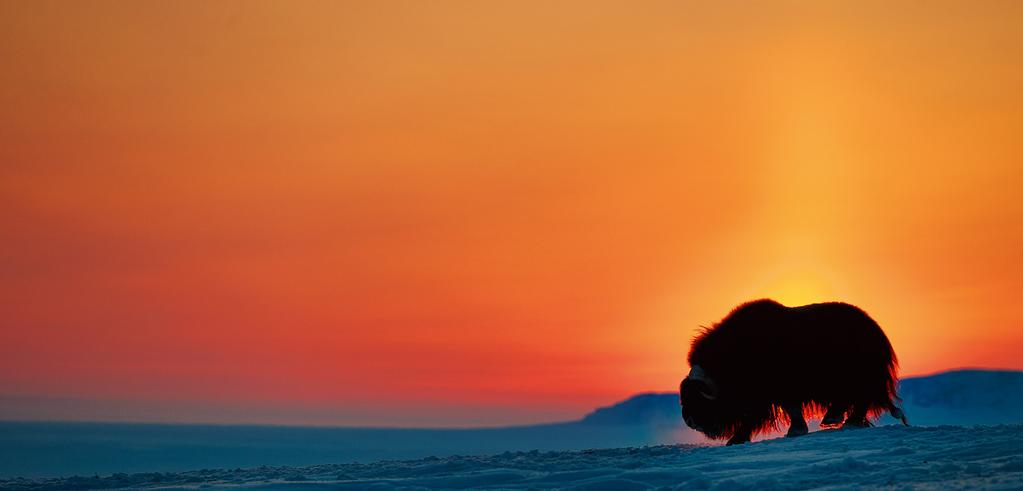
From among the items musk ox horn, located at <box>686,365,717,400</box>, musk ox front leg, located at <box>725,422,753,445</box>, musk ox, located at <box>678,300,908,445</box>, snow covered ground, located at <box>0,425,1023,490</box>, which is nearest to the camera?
snow covered ground, located at <box>0,425,1023,490</box>

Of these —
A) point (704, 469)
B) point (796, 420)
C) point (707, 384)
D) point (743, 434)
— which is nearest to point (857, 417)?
point (796, 420)

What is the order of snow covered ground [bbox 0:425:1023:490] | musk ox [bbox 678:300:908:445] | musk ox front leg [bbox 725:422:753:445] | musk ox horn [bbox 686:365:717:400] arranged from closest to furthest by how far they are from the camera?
snow covered ground [bbox 0:425:1023:490], musk ox [bbox 678:300:908:445], musk ox front leg [bbox 725:422:753:445], musk ox horn [bbox 686:365:717:400]

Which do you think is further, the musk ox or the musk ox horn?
the musk ox horn

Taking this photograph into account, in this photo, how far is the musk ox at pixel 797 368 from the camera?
17.5 metres

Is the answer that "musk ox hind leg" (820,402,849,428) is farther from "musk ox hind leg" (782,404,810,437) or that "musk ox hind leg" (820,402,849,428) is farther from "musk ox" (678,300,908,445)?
"musk ox hind leg" (782,404,810,437)

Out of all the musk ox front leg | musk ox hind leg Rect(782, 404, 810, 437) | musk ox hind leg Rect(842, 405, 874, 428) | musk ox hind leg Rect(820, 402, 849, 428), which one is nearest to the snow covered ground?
the musk ox front leg

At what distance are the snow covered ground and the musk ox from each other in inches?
64.1

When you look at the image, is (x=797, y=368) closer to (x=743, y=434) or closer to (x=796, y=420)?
(x=796, y=420)

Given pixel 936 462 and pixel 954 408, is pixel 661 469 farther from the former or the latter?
pixel 954 408

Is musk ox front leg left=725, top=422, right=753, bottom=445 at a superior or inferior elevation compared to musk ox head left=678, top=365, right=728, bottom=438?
inferior

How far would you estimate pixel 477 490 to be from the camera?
42.4ft

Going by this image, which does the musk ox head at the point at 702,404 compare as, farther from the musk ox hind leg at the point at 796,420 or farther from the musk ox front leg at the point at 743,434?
the musk ox hind leg at the point at 796,420

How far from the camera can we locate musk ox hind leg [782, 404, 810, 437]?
57.6ft

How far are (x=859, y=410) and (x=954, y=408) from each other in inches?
1435
